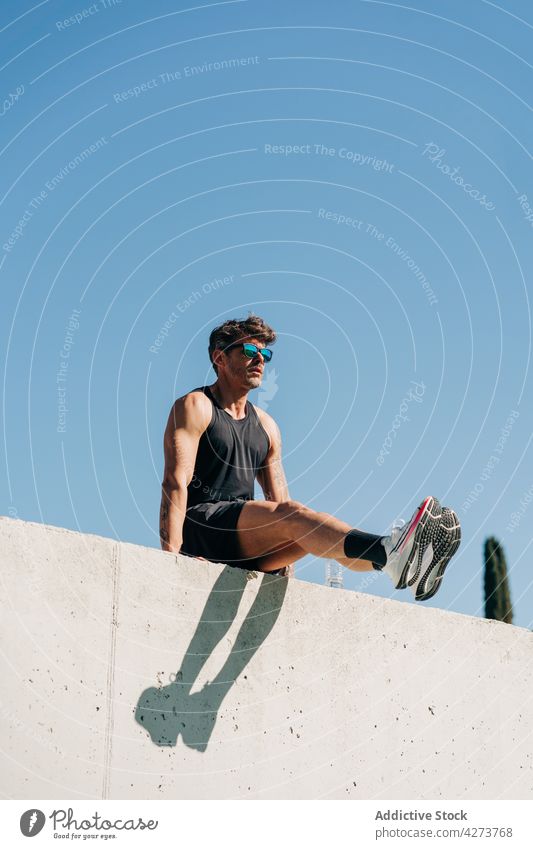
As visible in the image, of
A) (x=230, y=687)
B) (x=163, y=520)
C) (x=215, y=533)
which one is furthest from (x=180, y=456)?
(x=230, y=687)

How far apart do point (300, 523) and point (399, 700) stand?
139cm

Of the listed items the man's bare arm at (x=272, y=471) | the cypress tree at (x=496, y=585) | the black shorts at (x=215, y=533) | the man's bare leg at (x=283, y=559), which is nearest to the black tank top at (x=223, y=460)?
the black shorts at (x=215, y=533)

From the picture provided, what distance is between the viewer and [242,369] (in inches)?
258

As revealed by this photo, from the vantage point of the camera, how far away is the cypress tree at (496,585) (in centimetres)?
3298

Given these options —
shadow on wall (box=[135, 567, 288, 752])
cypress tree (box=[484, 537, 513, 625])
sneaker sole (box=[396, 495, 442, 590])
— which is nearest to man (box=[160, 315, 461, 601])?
sneaker sole (box=[396, 495, 442, 590])

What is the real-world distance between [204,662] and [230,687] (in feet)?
0.70

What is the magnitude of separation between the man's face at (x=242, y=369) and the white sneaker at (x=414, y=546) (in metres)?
1.51

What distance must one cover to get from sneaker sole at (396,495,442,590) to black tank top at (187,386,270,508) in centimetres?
127

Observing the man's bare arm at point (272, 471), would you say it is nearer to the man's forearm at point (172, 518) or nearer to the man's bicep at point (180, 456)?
the man's bicep at point (180, 456)

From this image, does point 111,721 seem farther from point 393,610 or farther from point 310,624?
point 393,610

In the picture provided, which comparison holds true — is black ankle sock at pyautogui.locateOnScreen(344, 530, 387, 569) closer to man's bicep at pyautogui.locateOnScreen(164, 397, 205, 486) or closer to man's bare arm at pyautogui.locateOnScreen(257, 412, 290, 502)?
man's bicep at pyautogui.locateOnScreen(164, 397, 205, 486)

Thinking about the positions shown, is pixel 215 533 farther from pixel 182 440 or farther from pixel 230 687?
pixel 230 687
